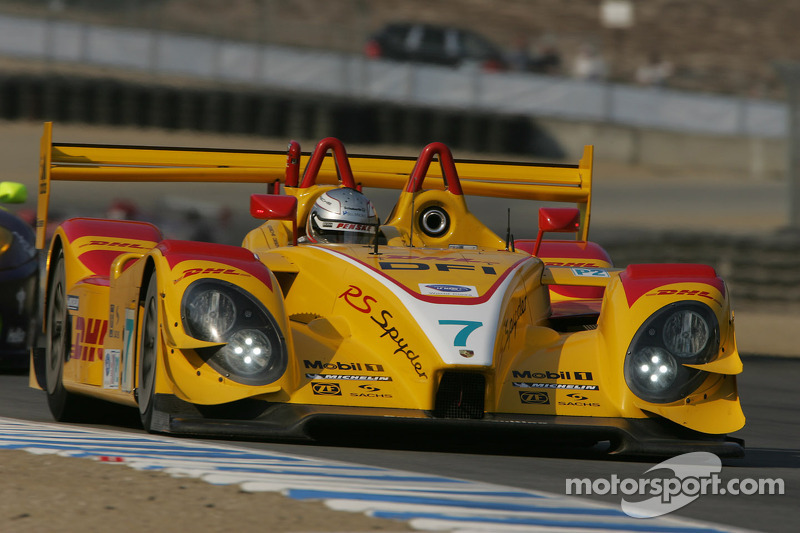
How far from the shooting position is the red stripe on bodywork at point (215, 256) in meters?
6.45

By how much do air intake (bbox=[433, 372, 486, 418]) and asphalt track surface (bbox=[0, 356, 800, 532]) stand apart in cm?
19

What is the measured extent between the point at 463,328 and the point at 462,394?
0.28 metres

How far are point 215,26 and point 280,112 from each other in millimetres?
5234

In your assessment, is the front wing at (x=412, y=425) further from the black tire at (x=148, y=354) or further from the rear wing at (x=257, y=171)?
the rear wing at (x=257, y=171)

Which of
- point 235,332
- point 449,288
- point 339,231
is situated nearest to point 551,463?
point 449,288

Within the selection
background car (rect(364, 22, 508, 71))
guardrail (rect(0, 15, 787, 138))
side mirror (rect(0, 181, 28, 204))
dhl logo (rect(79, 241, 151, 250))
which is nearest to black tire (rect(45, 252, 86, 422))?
dhl logo (rect(79, 241, 151, 250))

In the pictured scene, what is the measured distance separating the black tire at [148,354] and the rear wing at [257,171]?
8.25 ft

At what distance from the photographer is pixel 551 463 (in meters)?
6.29

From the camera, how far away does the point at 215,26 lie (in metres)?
36.9

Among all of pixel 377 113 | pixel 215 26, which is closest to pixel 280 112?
pixel 377 113

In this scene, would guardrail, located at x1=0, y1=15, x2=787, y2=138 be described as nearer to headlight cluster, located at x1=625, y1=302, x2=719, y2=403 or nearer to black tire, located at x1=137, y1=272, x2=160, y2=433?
black tire, located at x1=137, y1=272, x2=160, y2=433

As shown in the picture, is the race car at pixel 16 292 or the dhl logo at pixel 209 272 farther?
the race car at pixel 16 292

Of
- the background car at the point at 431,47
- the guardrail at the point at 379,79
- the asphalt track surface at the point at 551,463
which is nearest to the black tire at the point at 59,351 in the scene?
the asphalt track surface at the point at 551,463

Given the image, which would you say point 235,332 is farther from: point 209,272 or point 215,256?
point 215,256
